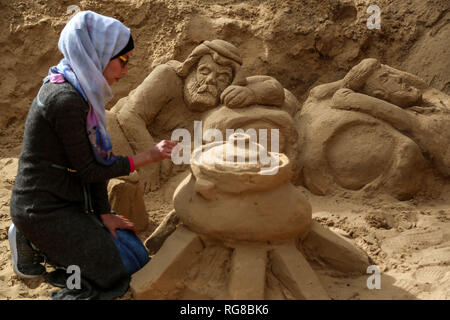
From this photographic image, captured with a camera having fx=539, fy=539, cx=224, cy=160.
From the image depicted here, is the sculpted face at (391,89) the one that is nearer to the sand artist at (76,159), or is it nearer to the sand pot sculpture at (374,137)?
the sand pot sculpture at (374,137)

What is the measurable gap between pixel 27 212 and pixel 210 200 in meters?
0.96

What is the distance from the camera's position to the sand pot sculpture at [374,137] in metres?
4.51

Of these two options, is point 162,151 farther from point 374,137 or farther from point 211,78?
point 374,137

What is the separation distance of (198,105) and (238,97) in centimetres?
41

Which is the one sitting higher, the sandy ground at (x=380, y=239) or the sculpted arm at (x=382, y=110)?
Result: the sculpted arm at (x=382, y=110)

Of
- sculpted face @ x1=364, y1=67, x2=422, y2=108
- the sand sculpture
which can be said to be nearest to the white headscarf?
the sand sculpture

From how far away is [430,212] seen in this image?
4.30m

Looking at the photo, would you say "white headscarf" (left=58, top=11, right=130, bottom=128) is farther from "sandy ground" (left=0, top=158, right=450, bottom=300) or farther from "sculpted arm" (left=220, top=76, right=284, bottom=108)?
"sculpted arm" (left=220, top=76, right=284, bottom=108)

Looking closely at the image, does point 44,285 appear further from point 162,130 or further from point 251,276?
point 162,130

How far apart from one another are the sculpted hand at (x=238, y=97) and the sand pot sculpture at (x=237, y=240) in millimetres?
1633

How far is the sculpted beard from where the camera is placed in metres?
4.69

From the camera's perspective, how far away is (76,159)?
2.73 metres

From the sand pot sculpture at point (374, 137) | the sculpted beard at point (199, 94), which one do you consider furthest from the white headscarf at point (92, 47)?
the sand pot sculpture at point (374, 137)
